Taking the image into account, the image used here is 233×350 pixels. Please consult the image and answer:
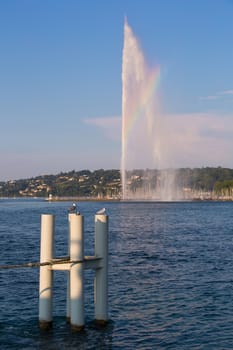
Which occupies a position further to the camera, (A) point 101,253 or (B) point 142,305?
(B) point 142,305

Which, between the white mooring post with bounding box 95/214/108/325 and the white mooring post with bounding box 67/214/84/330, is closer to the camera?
the white mooring post with bounding box 67/214/84/330

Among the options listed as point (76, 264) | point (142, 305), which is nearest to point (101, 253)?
point (76, 264)

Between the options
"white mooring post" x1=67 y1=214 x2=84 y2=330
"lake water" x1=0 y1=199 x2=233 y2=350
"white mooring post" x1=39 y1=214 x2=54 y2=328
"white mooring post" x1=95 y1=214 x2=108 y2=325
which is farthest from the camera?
"lake water" x1=0 y1=199 x2=233 y2=350

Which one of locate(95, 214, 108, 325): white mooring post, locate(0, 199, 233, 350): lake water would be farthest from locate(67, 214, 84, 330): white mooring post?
locate(0, 199, 233, 350): lake water

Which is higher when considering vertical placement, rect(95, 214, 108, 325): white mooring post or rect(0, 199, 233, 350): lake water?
rect(95, 214, 108, 325): white mooring post

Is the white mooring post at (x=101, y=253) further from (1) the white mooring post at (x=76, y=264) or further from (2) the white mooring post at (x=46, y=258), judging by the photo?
(2) the white mooring post at (x=46, y=258)

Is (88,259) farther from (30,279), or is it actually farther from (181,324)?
(30,279)

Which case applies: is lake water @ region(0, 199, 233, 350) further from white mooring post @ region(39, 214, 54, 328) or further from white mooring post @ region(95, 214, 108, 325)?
white mooring post @ region(95, 214, 108, 325)

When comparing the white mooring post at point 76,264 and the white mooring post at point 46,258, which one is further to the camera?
the white mooring post at point 46,258

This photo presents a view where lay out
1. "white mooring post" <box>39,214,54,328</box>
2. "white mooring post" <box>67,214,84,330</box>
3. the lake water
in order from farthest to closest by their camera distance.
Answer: the lake water < "white mooring post" <box>39,214,54,328</box> < "white mooring post" <box>67,214,84,330</box>

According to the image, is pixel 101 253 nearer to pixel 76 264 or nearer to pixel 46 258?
pixel 76 264

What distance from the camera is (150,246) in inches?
1431

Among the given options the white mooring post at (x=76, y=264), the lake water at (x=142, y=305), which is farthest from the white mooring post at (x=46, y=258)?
the lake water at (x=142, y=305)

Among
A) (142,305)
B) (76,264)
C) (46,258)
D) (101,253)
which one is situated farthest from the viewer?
(142,305)
